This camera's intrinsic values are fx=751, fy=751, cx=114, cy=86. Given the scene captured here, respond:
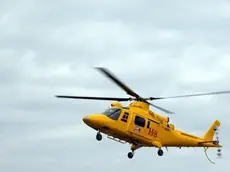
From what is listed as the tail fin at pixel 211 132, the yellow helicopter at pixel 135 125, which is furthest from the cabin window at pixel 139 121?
the tail fin at pixel 211 132

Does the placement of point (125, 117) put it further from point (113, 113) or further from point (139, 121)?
point (139, 121)

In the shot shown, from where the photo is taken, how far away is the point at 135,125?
62.7 m

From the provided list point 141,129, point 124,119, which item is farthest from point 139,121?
point 124,119

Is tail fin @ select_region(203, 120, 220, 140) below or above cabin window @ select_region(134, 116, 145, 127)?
above

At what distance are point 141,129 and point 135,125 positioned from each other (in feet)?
2.51

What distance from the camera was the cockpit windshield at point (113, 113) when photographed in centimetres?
6159

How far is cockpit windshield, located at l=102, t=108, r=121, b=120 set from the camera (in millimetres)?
61594

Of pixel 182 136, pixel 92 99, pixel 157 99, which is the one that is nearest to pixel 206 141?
pixel 182 136

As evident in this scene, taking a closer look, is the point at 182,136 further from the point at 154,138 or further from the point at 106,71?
the point at 106,71

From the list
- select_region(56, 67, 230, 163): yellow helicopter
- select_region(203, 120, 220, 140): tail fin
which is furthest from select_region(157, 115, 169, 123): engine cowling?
select_region(203, 120, 220, 140): tail fin

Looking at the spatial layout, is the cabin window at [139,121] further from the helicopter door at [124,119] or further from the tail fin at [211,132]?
the tail fin at [211,132]

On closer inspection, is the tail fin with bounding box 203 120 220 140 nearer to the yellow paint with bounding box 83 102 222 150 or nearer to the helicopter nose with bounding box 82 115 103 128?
the yellow paint with bounding box 83 102 222 150

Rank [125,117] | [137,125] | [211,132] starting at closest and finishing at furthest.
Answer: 1. [125,117]
2. [137,125]
3. [211,132]

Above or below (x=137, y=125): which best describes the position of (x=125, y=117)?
above
